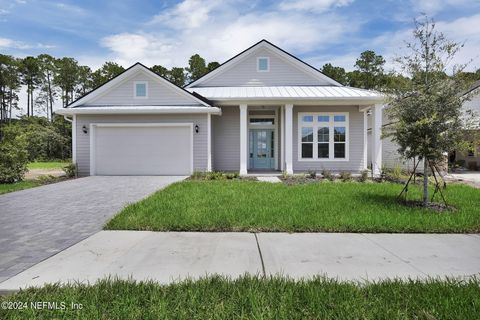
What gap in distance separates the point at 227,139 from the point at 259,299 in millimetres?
12564

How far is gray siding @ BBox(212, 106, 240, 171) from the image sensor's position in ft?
48.9

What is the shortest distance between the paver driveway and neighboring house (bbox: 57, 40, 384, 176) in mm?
3439

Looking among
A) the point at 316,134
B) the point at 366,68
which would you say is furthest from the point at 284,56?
the point at 366,68

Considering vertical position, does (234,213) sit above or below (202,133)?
below

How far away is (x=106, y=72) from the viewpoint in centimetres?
3806

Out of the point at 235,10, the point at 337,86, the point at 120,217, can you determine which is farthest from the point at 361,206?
the point at 337,86

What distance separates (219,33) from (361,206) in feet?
40.9

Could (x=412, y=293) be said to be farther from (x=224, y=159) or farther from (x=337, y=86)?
(x=337, y=86)

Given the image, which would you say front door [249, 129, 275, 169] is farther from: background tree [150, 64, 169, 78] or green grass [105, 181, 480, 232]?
background tree [150, 64, 169, 78]

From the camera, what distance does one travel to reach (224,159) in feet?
49.1

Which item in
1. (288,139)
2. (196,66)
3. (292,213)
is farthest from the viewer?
(196,66)

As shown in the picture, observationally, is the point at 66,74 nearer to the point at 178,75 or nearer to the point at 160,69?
the point at 160,69

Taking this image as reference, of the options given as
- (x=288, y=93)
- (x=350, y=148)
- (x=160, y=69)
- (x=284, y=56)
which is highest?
(x=160, y=69)

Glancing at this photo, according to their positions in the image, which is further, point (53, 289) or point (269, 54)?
point (269, 54)
